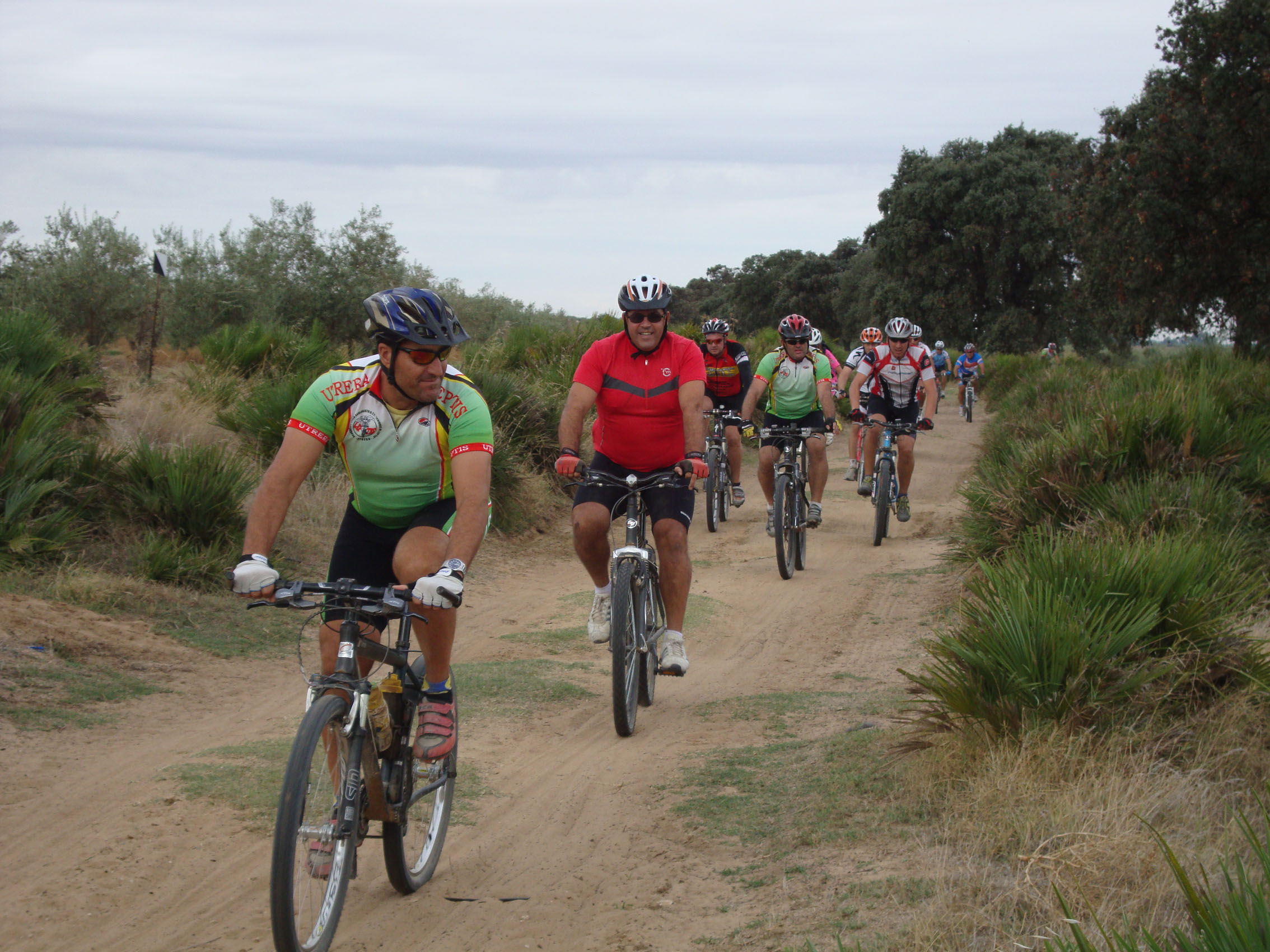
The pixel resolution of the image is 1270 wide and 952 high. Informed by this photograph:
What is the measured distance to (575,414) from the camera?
7188mm

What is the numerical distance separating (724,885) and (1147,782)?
5.34 feet

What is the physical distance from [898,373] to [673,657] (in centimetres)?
736

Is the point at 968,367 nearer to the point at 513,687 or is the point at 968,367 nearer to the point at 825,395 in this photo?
the point at 825,395

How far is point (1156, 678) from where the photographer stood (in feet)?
17.2

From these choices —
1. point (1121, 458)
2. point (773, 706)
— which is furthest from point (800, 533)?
point (773, 706)

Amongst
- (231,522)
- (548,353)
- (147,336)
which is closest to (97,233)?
(147,336)

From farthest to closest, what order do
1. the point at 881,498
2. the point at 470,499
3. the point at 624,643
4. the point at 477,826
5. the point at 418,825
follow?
1. the point at 881,498
2. the point at 624,643
3. the point at 477,826
4. the point at 418,825
5. the point at 470,499

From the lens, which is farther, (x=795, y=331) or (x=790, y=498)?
(x=795, y=331)

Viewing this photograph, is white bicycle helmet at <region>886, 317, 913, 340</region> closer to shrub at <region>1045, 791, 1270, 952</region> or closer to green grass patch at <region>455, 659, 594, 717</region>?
green grass patch at <region>455, 659, 594, 717</region>

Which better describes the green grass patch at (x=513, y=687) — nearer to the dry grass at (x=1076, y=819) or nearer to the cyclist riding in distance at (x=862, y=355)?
the dry grass at (x=1076, y=819)

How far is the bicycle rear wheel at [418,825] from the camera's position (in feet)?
13.7

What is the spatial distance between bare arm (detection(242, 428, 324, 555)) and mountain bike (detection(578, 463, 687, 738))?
2686mm

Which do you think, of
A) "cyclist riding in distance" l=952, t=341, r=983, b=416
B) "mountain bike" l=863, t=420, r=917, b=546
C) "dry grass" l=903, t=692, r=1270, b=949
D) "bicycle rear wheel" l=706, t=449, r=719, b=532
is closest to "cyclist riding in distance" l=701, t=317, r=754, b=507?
"bicycle rear wheel" l=706, t=449, r=719, b=532

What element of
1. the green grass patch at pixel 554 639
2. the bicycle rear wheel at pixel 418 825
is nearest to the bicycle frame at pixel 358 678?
the bicycle rear wheel at pixel 418 825
